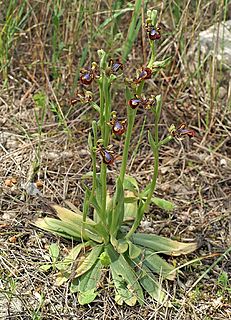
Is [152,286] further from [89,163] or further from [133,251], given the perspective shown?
[89,163]

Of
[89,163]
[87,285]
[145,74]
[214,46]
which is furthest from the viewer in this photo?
[214,46]

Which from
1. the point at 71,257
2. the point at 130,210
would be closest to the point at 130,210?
the point at 130,210

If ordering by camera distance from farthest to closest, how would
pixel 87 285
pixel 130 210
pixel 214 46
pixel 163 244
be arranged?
pixel 214 46 → pixel 130 210 → pixel 163 244 → pixel 87 285

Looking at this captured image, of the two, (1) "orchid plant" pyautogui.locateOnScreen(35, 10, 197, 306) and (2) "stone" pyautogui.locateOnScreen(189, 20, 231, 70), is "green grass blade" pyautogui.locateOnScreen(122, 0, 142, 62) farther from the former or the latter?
(1) "orchid plant" pyautogui.locateOnScreen(35, 10, 197, 306)

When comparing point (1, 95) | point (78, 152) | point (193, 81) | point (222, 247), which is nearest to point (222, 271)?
point (222, 247)

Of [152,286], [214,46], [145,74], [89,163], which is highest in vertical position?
[145,74]

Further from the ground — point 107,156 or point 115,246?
point 107,156
